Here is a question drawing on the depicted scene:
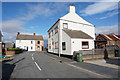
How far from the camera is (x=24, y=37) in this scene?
180ft

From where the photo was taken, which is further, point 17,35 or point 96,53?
point 17,35

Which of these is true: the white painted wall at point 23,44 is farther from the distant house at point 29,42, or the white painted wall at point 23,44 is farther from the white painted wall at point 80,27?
the white painted wall at point 80,27

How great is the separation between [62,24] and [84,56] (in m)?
9.77

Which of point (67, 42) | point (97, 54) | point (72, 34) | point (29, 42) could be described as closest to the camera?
point (97, 54)

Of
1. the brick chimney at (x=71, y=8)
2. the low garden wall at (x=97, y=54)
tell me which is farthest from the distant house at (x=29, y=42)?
the low garden wall at (x=97, y=54)

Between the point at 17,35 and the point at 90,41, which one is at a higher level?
the point at 17,35

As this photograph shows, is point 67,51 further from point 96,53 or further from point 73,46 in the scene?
point 96,53

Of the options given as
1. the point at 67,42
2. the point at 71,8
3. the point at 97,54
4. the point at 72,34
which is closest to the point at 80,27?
the point at 71,8

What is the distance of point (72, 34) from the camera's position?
19.4m

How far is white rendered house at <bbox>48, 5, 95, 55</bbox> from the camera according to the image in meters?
18.1

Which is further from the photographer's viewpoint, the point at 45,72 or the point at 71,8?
the point at 71,8

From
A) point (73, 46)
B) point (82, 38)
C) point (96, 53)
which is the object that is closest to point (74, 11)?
point (82, 38)

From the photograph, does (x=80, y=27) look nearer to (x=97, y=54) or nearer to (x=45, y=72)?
(x=97, y=54)

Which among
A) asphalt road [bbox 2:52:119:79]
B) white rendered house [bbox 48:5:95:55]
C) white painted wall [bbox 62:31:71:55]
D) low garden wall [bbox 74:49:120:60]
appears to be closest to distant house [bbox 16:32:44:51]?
white rendered house [bbox 48:5:95:55]
